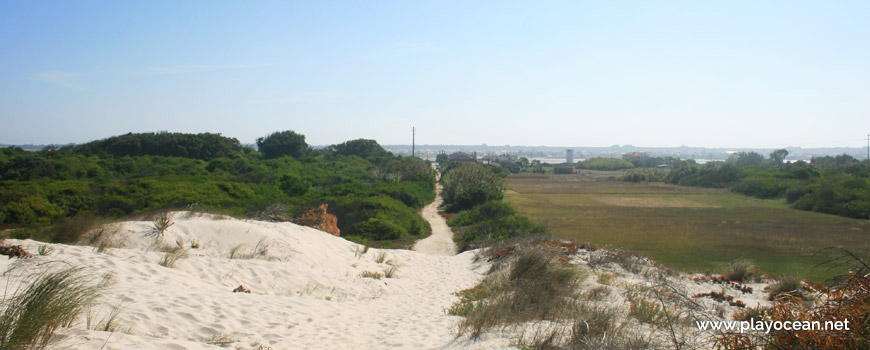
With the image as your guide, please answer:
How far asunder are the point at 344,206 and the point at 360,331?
63.4 ft

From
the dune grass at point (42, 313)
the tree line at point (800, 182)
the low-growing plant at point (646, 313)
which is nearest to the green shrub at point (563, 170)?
the tree line at point (800, 182)

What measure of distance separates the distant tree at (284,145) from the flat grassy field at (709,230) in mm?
45194

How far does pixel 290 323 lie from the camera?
6.43m

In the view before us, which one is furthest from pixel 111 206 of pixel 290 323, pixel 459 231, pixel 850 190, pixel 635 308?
pixel 850 190

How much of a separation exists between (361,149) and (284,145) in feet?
72.5

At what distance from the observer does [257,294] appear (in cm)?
770

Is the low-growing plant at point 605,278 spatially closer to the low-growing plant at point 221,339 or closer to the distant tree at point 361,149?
the low-growing plant at point 221,339

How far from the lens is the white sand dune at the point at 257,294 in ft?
17.8

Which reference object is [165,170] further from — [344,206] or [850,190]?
[850,190]

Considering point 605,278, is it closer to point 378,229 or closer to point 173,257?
point 173,257

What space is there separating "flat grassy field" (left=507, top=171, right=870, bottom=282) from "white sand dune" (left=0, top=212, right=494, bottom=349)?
385 inches

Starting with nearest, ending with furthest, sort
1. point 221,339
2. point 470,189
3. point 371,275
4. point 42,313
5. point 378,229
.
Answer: point 42,313 → point 221,339 → point 371,275 → point 378,229 → point 470,189

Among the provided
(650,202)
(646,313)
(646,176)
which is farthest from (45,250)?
(646,176)

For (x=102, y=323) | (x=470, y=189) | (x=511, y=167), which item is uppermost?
(x=102, y=323)
